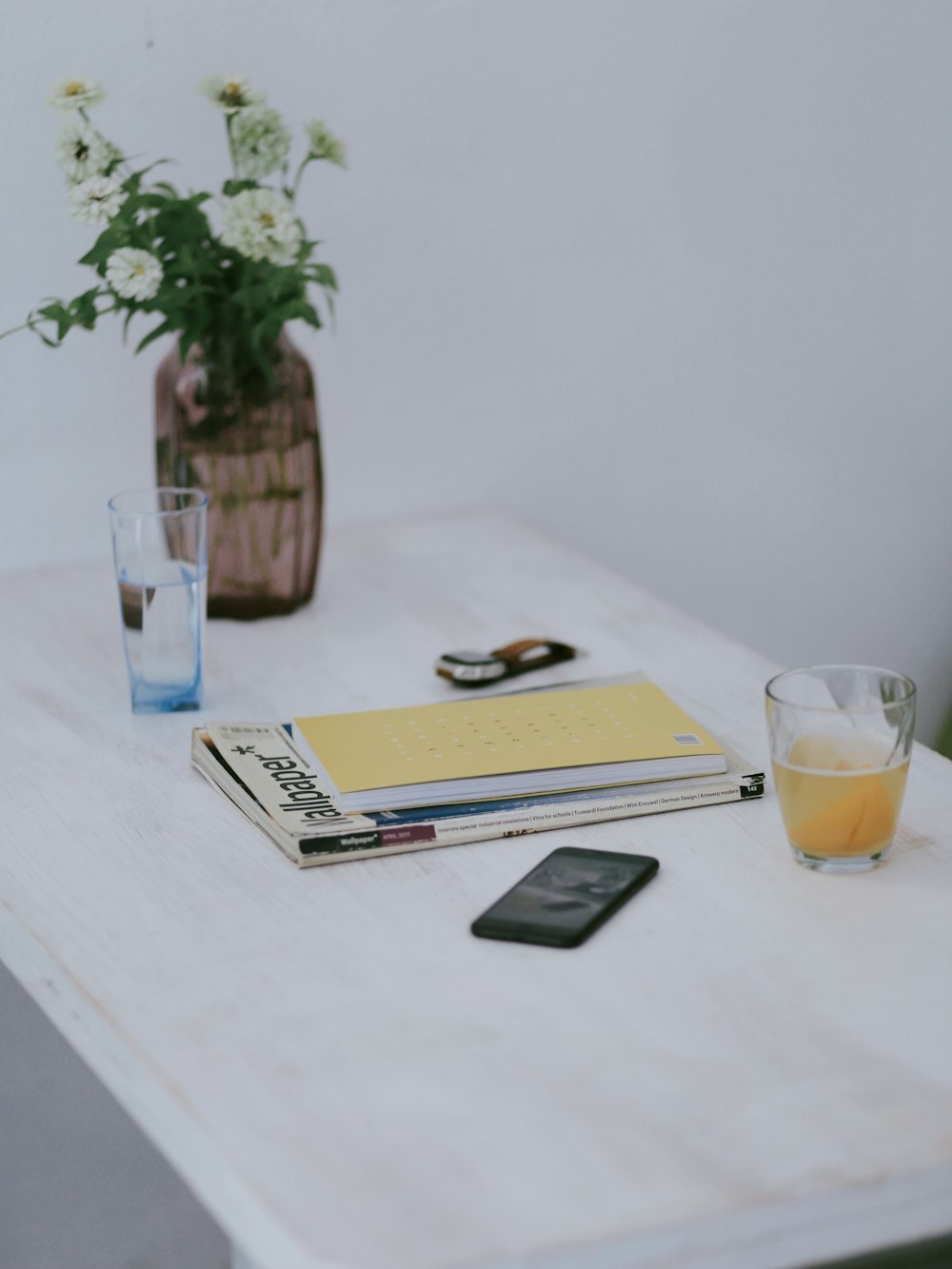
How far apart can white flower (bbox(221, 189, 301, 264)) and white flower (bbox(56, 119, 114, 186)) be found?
11cm

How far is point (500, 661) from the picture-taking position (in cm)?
119

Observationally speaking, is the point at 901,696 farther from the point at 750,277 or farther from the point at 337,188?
the point at 750,277

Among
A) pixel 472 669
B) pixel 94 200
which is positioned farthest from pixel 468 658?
pixel 94 200

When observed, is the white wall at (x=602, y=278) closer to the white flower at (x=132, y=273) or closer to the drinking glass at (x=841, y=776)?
the white flower at (x=132, y=273)

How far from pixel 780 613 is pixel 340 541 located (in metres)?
0.67

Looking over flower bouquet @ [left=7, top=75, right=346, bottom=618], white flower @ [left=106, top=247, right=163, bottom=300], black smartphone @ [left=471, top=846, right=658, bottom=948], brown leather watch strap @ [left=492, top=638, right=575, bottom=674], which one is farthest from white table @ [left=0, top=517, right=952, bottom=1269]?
white flower @ [left=106, top=247, right=163, bottom=300]

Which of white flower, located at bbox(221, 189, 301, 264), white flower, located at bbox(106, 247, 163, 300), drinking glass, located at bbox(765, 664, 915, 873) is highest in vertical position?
white flower, located at bbox(221, 189, 301, 264)

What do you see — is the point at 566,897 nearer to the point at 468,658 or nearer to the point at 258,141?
the point at 468,658

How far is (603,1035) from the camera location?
72 cm

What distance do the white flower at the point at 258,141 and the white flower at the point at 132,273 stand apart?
4.9 inches

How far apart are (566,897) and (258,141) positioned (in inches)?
28.5

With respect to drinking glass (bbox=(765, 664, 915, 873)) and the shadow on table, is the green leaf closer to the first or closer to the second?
drinking glass (bbox=(765, 664, 915, 873))

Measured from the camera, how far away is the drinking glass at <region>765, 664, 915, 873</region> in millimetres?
865

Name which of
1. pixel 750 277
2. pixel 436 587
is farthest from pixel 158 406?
pixel 750 277
